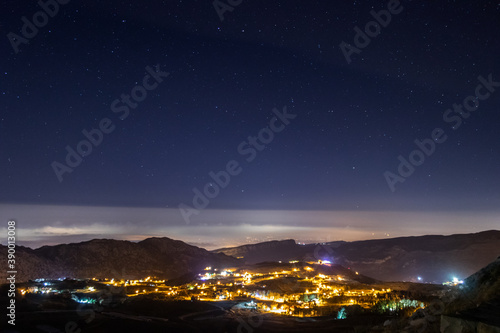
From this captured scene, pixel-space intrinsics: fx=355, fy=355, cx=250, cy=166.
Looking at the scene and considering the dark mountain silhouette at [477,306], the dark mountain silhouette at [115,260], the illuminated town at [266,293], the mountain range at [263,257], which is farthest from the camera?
the mountain range at [263,257]

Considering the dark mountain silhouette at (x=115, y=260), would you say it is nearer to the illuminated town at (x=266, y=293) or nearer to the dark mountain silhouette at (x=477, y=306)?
the illuminated town at (x=266, y=293)


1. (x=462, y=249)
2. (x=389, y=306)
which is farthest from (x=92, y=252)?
(x=462, y=249)

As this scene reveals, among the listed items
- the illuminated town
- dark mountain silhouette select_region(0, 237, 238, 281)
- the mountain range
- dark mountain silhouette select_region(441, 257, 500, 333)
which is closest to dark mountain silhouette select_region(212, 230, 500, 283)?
the mountain range

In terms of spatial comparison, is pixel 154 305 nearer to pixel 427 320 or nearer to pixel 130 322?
pixel 130 322

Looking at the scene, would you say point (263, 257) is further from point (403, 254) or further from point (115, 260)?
point (115, 260)

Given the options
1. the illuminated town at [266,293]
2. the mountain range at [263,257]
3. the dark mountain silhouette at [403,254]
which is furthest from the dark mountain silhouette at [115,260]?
the dark mountain silhouette at [403,254]

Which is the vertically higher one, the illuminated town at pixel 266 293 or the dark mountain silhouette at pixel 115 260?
the dark mountain silhouette at pixel 115 260
